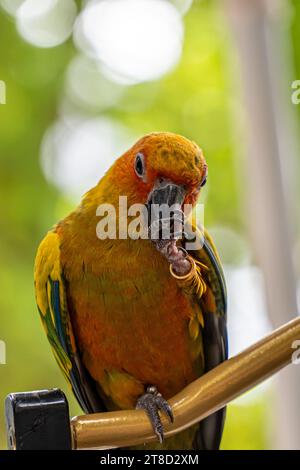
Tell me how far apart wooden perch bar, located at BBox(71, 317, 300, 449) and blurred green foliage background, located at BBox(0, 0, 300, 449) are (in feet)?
2.46

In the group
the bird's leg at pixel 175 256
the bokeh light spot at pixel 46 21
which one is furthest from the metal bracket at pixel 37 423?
the bokeh light spot at pixel 46 21

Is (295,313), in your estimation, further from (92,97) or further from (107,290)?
(92,97)

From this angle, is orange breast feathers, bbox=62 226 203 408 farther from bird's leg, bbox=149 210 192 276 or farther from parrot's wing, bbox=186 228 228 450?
bird's leg, bbox=149 210 192 276

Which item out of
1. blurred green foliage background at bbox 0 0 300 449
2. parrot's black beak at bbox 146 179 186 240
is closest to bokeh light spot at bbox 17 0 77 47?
blurred green foliage background at bbox 0 0 300 449

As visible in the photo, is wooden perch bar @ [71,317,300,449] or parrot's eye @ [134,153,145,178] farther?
parrot's eye @ [134,153,145,178]

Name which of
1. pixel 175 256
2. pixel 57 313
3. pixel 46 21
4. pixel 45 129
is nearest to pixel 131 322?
pixel 57 313

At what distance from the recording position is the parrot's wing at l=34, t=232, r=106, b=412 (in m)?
1.05

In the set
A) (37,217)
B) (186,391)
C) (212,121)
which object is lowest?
(186,391)

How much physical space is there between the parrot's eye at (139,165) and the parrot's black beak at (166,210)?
5 centimetres

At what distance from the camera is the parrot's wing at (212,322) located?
1.02 m

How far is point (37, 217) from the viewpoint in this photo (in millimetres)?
1798

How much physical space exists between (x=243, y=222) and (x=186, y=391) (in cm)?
142

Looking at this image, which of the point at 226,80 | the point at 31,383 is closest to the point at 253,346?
the point at 31,383

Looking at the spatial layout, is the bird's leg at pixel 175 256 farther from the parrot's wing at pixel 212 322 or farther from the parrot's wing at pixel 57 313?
the parrot's wing at pixel 57 313
